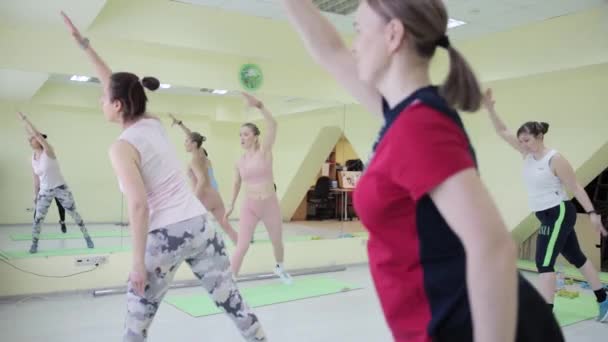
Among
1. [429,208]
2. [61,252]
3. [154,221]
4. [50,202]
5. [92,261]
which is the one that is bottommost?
[92,261]

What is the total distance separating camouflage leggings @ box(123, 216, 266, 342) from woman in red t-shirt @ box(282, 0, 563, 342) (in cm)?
127

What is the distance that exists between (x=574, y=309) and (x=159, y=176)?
13.0 ft

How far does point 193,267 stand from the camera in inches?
82.9

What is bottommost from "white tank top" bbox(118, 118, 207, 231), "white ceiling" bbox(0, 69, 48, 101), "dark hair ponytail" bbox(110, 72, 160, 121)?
"white tank top" bbox(118, 118, 207, 231)

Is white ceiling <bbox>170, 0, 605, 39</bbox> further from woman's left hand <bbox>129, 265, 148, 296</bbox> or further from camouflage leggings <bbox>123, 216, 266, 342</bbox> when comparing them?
woman's left hand <bbox>129, 265, 148, 296</bbox>

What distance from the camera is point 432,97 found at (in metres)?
0.77

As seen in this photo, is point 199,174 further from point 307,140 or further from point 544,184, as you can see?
point 544,184

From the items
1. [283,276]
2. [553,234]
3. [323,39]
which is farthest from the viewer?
[283,276]

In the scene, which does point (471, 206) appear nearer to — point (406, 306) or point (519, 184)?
point (406, 306)

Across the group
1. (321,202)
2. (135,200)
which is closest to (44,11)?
(135,200)

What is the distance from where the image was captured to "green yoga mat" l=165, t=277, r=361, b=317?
407cm

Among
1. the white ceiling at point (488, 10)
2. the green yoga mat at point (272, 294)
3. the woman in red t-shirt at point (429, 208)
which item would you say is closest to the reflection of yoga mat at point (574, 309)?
the green yoga mat at point (272, 294)

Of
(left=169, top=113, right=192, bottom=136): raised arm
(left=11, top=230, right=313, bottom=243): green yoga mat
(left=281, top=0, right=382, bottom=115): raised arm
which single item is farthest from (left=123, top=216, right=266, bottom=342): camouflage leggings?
(left=169, top=113, right=192, bottom=136): raised arm

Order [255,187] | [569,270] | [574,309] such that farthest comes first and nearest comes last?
[569,270] → [255,187] → [574,309]
